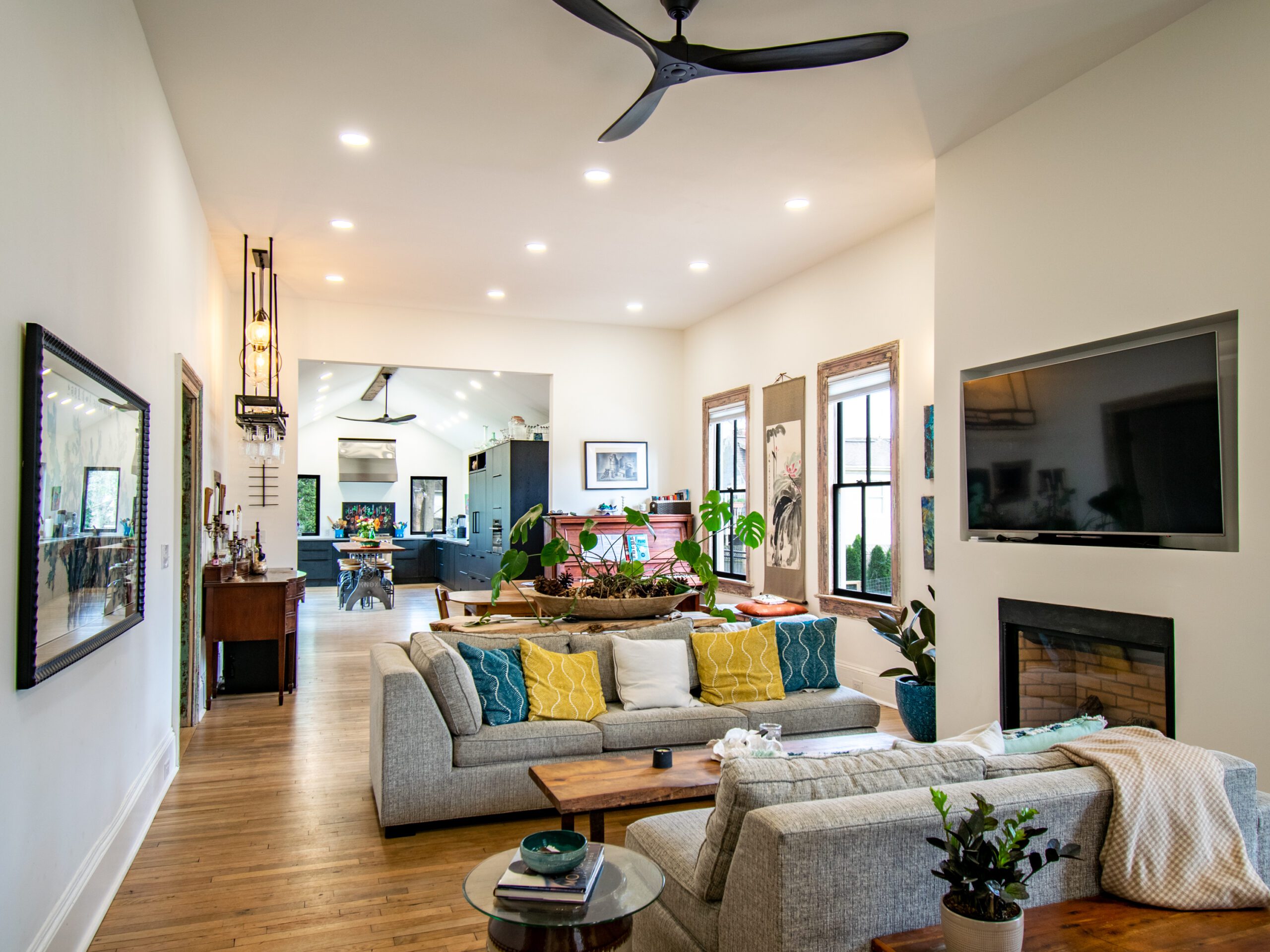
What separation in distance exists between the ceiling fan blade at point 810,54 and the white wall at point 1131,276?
1158 mm

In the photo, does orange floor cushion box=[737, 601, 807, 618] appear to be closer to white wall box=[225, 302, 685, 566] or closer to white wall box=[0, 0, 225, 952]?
white wall box=[225, 302, 685, 566]

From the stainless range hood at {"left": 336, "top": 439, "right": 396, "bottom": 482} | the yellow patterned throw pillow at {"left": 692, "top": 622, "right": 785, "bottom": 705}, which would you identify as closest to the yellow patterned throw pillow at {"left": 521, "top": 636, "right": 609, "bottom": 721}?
the yellow patterned throw pillow at {"left": 692, "top": 622, "right": 785, "bottom": 705}

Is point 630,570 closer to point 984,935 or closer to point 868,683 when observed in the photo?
point 868,683

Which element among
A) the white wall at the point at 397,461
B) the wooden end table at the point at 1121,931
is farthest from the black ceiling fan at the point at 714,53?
the white wall at the point at 397,461

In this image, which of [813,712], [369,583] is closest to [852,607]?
[813,712]

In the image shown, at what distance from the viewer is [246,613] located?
5.89m

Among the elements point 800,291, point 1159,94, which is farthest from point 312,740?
point 1159,94

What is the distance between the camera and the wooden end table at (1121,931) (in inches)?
68.3

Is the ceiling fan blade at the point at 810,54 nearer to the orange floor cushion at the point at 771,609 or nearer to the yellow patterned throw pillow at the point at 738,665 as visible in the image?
the yellow patterned throw pillow at the point at 738,665

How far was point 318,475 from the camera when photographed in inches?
668

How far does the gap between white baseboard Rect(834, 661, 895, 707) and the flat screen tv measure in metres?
1.97

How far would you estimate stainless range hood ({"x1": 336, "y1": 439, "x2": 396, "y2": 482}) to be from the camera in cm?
1703

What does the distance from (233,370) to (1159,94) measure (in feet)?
22.6

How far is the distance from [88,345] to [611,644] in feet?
8.54
